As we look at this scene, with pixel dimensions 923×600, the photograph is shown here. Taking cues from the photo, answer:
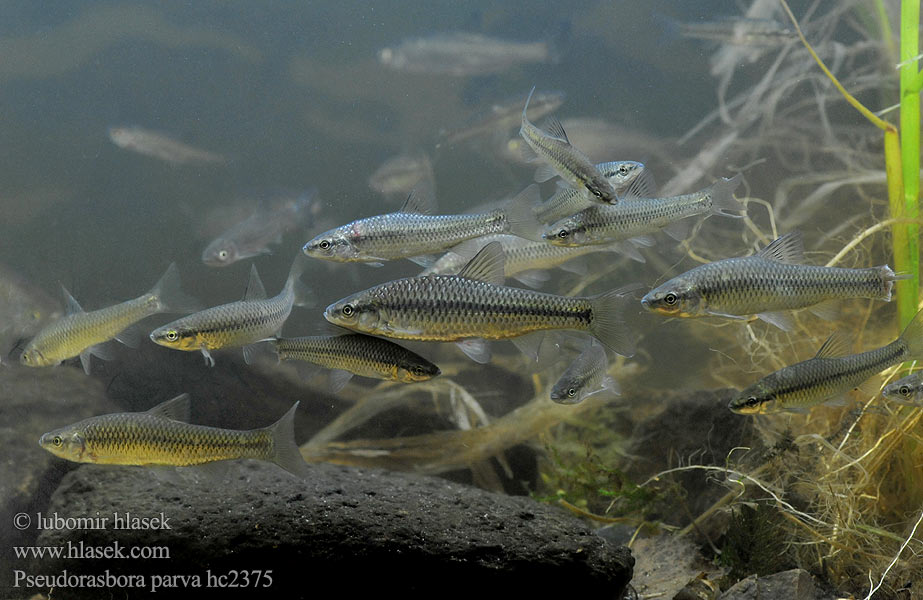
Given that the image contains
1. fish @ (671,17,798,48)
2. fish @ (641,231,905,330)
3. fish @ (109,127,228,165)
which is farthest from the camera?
fish @ (109,127,228,165)

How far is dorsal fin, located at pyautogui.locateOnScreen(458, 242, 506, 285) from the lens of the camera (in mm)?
2822

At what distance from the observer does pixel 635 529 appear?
5.01 meters

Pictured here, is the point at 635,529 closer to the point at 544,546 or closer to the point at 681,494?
the point at 681,494

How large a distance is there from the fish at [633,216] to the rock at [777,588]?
2020 millimetres

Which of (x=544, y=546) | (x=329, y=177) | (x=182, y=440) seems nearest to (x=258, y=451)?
(x=182, y=440)

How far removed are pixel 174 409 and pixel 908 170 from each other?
16.4 feet

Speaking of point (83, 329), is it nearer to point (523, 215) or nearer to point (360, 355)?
point (360, 355)

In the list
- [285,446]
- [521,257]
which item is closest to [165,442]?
[285,446]

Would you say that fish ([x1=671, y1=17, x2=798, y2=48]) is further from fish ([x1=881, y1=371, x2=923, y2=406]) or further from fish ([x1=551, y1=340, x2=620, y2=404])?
fish ([x1=551, y1=340, x2=620, y2=404])

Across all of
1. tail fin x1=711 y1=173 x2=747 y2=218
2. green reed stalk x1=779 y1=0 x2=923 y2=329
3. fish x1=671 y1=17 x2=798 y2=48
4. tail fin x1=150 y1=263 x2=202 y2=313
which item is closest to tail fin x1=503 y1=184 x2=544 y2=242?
tail fin x1=711 y1=173 x2=747 y2=218

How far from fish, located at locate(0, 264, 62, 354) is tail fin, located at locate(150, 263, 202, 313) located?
2.62m

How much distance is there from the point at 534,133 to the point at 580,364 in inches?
61.3

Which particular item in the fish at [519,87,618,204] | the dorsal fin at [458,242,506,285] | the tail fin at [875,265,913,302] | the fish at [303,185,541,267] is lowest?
the tail fin at [875,265,913,302]

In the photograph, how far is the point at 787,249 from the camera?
294cm
